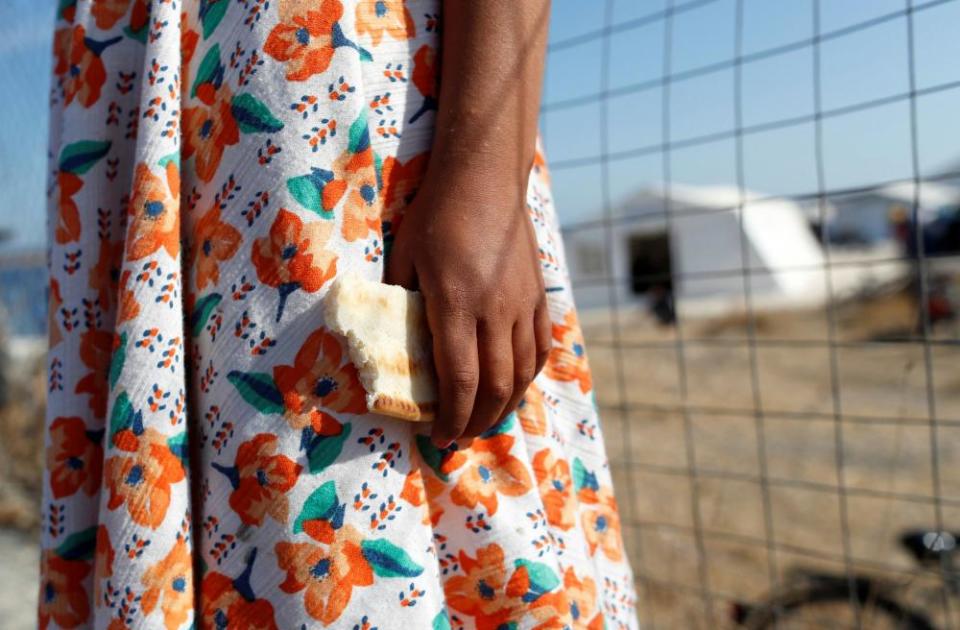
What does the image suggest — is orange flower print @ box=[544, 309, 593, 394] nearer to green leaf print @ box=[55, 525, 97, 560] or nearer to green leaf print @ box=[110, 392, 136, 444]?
green leaf print @ box=[110, 392, 136, 444]

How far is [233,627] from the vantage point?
600 millimetres

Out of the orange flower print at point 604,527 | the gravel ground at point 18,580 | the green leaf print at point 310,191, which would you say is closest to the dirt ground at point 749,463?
the gravel ground at point 18,580

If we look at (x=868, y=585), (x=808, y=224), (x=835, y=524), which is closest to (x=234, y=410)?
(x=868, y=585)

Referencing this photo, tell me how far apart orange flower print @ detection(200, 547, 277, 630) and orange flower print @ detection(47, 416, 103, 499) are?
0.64 feet

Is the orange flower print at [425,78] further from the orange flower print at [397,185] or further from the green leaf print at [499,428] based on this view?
the green leaf print at [499,428]

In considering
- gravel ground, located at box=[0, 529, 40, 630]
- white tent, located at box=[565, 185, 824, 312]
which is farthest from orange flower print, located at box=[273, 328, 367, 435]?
white tent, located at box=[565, 185, 824, 312]

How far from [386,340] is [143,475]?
0.24 meters

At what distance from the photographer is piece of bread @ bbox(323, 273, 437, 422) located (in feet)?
1.82

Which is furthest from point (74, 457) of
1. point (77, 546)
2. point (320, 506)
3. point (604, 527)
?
point (604, 527)

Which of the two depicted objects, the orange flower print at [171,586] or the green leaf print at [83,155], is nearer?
the orange flower print at [171,586]

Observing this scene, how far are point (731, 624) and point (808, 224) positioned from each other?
2195cm

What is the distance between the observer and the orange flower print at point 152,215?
632 millimetres

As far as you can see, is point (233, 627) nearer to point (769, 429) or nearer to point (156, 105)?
point (156, 105)

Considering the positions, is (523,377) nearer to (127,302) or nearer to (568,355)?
(568,355)
